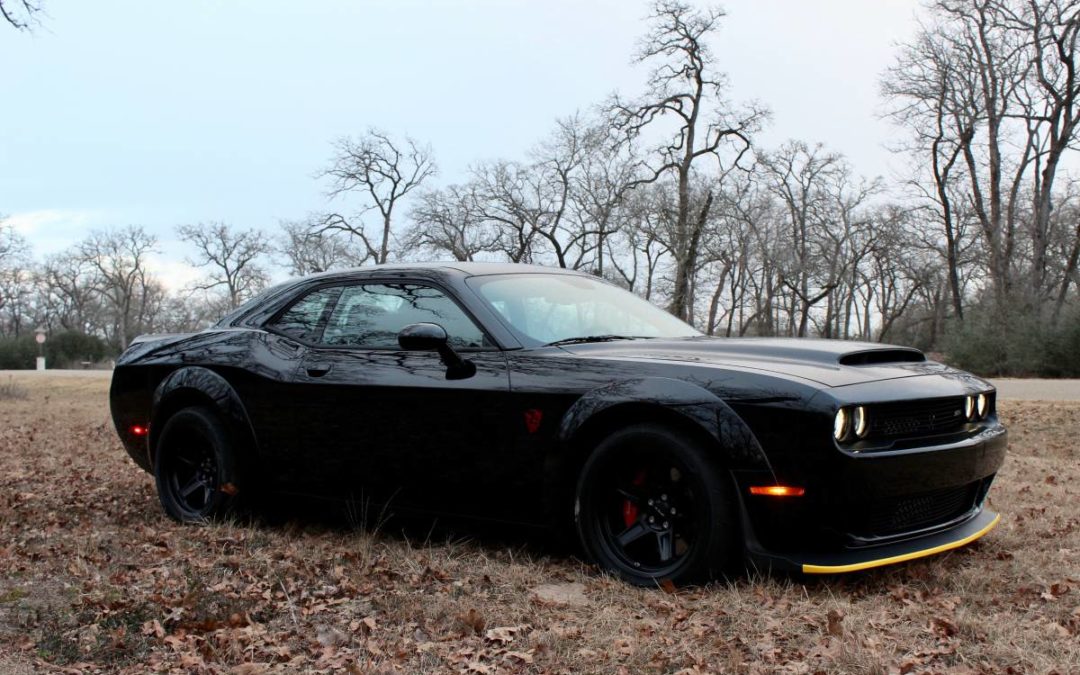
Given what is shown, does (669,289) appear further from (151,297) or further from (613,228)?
(151,297)

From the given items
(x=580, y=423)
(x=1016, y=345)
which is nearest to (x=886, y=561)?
(x=580, y=423)

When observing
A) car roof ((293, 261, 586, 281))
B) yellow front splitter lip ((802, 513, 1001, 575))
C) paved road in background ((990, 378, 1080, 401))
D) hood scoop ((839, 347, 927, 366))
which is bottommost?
yellow front splitter lip ((802, 513, 1001, 575))

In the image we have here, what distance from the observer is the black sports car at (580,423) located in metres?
3.65

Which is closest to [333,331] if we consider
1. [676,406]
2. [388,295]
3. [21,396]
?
[388,295]

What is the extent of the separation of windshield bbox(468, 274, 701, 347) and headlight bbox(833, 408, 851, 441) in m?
1.35

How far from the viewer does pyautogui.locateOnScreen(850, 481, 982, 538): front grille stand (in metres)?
3.69

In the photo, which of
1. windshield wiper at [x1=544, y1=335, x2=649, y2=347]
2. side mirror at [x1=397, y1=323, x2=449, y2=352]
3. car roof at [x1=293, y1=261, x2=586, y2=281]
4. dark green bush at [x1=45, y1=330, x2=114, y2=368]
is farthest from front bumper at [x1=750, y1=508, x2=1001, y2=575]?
dark green bush at [x1=45, y1=330, x2=114, y2=368]

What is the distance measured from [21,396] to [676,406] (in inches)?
793

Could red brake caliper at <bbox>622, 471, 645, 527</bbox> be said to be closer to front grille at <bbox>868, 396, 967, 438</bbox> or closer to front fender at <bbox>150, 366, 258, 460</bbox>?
front grille at <bbox>868, 396, 967, 438</bbox>

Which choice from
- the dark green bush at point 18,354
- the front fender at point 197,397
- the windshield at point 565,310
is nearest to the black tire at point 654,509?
the windshield at point 565,310

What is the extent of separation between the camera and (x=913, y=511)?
3896 millimetres

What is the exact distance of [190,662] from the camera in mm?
3150

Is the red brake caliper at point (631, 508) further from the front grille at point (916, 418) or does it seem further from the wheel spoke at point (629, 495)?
the front grille at point (916, 418)

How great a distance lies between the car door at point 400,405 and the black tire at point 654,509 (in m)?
0.53
